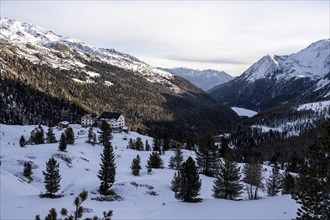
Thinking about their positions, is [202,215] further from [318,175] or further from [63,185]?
[63,185]

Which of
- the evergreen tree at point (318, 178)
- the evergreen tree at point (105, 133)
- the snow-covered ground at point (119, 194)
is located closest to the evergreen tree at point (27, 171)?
the snow-covered ground at point (119, 194)

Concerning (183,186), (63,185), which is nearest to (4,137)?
(63,185)

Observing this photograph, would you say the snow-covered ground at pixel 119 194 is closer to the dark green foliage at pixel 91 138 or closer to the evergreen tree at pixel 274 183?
the evergreen tree at pixel 274 183

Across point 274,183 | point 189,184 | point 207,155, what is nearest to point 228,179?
point 189,184

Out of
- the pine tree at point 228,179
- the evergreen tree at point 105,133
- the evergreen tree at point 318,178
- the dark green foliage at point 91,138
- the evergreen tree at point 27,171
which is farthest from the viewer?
the dark green foliage at point 91,138

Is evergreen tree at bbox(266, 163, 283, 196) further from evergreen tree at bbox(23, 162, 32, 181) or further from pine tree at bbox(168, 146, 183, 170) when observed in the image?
evergreen tree at bbox(23, 162, 32, 181)

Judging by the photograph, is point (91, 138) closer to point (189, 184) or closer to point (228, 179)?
point (228, 179)
